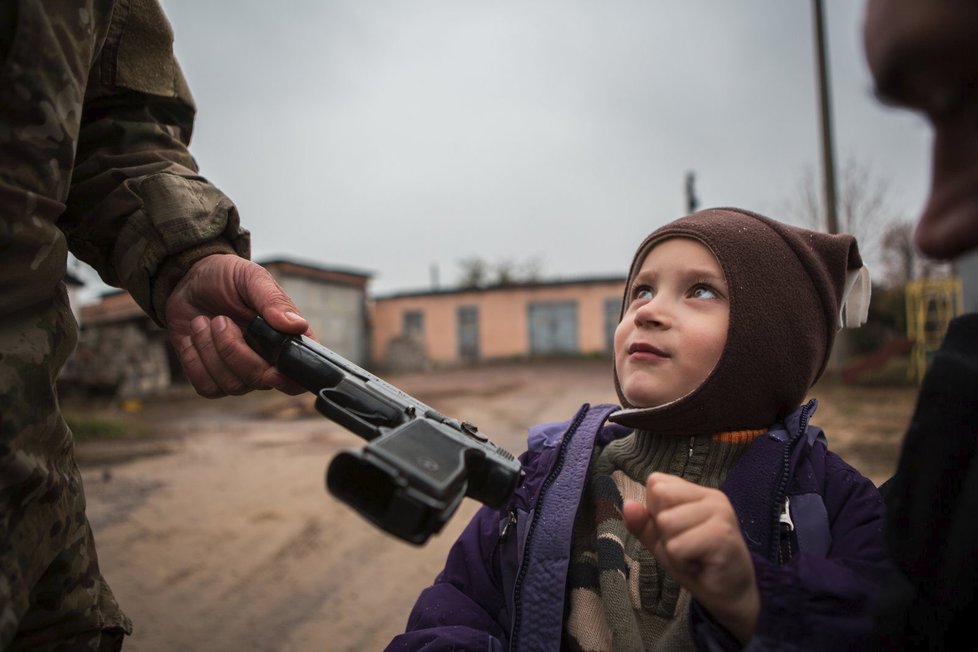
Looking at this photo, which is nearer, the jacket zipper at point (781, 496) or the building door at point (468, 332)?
the jacket zipper at point (781, 496)

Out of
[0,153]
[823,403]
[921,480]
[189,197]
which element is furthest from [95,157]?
[823,403]

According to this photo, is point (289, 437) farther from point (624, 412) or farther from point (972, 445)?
point (972, 445)

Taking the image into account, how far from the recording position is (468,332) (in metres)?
24.4

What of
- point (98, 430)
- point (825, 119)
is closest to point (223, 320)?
point (98, 430)

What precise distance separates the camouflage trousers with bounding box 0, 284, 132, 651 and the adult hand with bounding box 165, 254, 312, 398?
0.98 feet

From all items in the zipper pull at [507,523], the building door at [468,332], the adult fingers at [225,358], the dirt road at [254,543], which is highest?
the adult fingers at [225,358]

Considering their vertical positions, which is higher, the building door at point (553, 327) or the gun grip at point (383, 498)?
the gun grip at point (383, 498)

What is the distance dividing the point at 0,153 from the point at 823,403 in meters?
10.9

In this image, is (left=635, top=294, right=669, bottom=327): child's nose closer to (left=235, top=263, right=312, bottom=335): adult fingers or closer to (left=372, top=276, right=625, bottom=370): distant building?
(left=235, top=263, right=312, bottom=335): adult fingers

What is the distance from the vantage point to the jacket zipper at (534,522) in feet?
4.35

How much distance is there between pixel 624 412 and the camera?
1487 mm

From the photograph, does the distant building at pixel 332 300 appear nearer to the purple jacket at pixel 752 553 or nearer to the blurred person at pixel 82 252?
the blurred person at pixel 82 252

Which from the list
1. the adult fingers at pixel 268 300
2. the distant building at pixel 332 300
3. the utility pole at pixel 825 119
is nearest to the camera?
the adult fingers at pixel 268 300

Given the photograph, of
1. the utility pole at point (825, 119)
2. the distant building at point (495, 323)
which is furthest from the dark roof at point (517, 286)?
the utility pole at point (825, 119)
